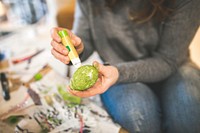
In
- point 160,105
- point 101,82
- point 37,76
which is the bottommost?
point 160,105

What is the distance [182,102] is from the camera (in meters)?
0.70

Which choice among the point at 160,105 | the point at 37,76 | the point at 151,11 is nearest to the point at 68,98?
the point at 37,76

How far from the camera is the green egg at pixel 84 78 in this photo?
0.53 m

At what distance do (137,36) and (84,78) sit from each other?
14.9 inches

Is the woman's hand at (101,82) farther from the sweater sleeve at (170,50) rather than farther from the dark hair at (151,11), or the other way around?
the dark hair at (151,11)

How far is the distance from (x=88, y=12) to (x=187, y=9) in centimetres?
35

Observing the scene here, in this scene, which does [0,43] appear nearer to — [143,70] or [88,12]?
[88,12]

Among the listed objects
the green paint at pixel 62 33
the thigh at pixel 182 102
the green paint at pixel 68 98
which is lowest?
the thigh at pixel 182 102

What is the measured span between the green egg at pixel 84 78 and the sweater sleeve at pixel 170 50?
148 millimetres

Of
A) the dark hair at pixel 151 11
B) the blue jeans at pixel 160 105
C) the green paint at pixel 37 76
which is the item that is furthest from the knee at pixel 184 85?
the green paint at pixel 37 76

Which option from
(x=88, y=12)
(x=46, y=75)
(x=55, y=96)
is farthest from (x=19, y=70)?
(x=88, y=12)

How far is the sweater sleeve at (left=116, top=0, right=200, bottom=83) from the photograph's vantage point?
693 mm

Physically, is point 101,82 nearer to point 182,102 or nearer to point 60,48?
point 60,48

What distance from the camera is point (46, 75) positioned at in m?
0.94
